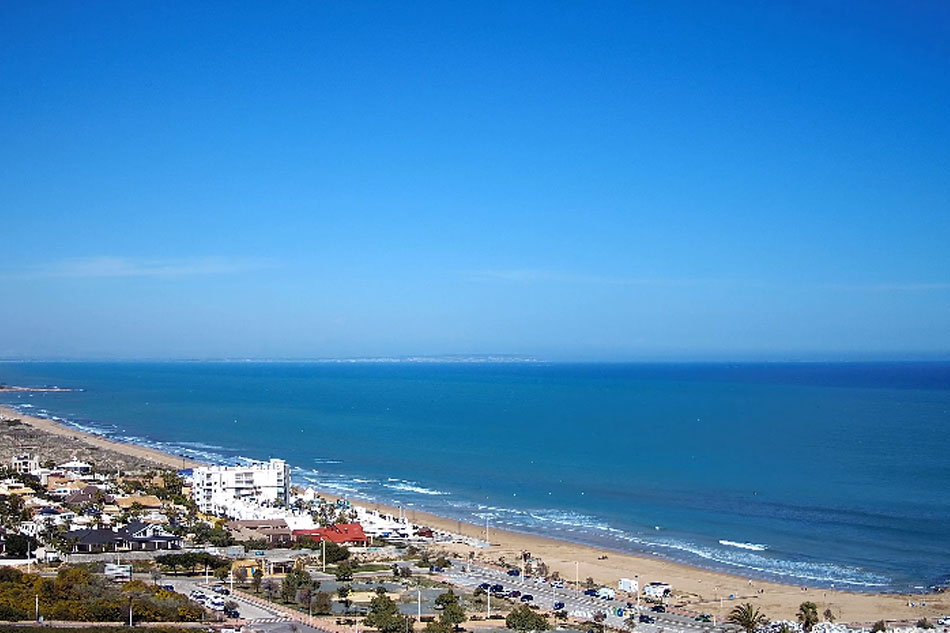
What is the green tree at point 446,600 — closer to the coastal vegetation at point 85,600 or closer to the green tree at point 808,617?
the coastal vegetation at point 85,600

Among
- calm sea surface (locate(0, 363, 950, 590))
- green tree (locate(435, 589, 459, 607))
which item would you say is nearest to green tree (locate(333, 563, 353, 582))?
green tree (locate(435, 589, 459, 607))

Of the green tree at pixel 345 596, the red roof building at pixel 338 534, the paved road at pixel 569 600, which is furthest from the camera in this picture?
the red roof building at pixel 338 534

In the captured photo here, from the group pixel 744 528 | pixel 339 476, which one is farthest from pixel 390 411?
pixel 744 528

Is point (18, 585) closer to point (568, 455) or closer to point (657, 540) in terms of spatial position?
point (657, 540)

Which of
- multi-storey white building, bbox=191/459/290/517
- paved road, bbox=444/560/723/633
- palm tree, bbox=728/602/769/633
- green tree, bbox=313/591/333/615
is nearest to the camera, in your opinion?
palm tree, bbox=728/602/769/633

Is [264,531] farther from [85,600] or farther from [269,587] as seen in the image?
[85,600]

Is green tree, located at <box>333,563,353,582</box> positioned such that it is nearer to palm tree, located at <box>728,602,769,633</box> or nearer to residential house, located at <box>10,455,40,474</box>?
palm tree, located at <box>728,602,769,633</box>

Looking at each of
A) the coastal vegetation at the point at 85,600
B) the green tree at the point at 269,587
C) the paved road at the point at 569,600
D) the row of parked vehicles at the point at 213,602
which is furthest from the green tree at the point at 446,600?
the coastal vegetation at the point at 85,600
